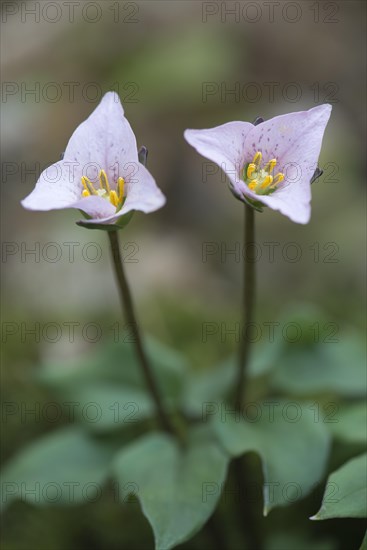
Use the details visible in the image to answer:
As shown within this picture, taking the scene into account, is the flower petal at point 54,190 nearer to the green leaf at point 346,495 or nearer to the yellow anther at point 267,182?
the yellow anther at point 267,182

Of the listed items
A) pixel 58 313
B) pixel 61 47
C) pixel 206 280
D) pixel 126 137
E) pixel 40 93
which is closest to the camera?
pixel 126 137

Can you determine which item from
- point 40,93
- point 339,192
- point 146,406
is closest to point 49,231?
point 40,93

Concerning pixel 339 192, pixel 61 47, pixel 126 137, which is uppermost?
pixel 61 47

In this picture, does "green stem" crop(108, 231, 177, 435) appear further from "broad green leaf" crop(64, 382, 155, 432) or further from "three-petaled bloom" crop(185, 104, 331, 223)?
"three-petaled bloom" crop(185, 104, 331, 223)

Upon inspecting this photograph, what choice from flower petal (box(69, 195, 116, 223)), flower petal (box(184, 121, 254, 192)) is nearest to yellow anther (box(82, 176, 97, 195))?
flower petal (box(69, 195, 116, 223))

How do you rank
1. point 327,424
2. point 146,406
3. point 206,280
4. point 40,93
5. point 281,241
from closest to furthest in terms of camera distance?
point 327,424, point 146,406, point 206,280, point 281,241, point 40,93

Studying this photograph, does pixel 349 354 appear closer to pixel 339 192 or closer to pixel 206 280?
pixel 206 280

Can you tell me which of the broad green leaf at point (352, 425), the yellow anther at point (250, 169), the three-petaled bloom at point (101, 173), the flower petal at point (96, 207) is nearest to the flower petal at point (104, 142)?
the three-petaled bloom at point (101, 173)
